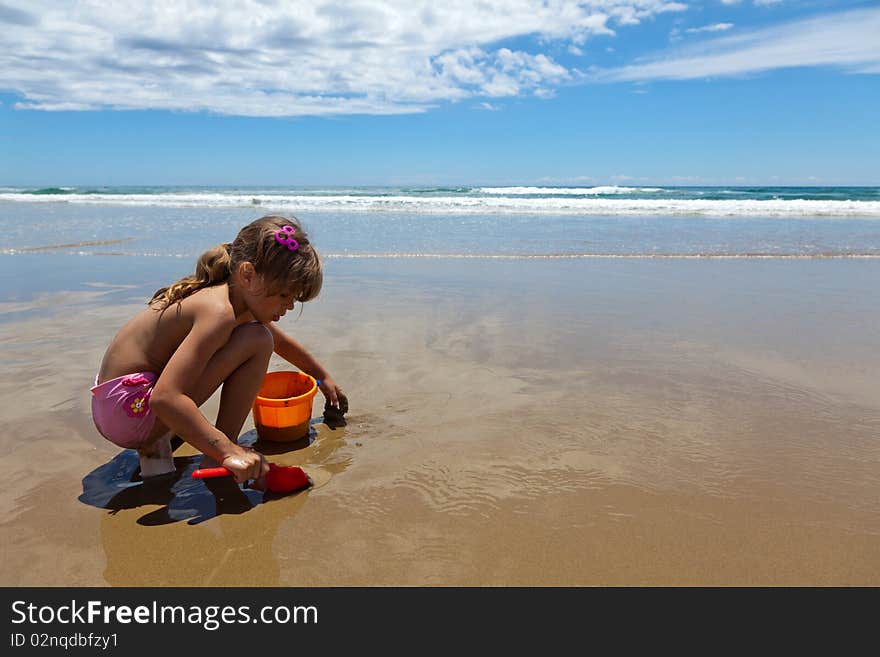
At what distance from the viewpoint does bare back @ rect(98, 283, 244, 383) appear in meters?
2.61

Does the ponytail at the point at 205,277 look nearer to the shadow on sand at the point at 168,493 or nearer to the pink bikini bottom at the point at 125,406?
the pink bikini bottom at the point at 125,406

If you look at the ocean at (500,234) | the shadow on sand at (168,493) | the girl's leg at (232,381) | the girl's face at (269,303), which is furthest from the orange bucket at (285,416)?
the ocean at (500,234)

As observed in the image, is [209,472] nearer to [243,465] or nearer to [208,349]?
[243,465]

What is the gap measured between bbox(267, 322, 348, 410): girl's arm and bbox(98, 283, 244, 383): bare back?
67cm

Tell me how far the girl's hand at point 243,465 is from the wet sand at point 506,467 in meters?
0.16

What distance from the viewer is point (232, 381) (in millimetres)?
2832

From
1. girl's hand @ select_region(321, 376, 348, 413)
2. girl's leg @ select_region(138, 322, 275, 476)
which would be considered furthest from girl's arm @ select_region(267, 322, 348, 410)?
girl's leg @ select_region(138, 322, 275, 476)

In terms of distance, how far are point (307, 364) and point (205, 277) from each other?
837 millimetres

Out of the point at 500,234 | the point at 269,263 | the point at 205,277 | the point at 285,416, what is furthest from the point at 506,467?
the point at 500,234

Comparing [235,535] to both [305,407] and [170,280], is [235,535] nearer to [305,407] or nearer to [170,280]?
[305,407]

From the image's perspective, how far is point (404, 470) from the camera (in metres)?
2.91

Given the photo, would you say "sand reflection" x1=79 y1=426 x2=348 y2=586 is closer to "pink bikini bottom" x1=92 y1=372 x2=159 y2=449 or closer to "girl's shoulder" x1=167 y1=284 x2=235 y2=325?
"pink bikini bottom" x1=92 y1=372 x2=159 y2=449
